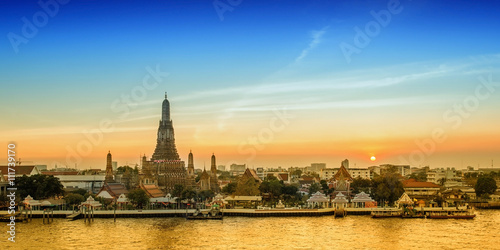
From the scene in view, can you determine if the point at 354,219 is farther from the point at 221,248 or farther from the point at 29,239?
the point at 29,239

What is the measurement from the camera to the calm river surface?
34.9m

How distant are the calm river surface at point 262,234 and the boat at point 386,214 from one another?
1.22 metres

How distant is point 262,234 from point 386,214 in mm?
16470

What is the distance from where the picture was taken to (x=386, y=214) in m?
51.6

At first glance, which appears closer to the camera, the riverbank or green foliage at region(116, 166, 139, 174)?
the riverbank

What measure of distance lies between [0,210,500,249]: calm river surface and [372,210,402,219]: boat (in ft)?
4.01

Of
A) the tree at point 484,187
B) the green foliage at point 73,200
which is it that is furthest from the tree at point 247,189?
the tree at point 484,187

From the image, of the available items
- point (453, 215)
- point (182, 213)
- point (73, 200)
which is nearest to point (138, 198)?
point (182, 213)

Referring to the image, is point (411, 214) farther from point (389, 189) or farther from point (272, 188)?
point (272, 188)

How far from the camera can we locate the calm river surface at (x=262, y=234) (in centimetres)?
3491

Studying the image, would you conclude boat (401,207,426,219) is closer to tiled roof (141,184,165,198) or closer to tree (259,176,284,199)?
tree (259,176,284,199)

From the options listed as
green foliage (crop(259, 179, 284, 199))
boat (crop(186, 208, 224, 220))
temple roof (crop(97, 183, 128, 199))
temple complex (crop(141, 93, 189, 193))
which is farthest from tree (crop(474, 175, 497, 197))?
temple roof (crop(97, 183, 128, 199))

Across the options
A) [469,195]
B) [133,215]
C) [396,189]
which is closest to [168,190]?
[133,215]

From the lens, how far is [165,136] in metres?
88.1
